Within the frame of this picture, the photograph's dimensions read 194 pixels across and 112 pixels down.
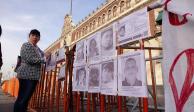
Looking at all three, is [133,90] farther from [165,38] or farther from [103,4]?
[103,4]

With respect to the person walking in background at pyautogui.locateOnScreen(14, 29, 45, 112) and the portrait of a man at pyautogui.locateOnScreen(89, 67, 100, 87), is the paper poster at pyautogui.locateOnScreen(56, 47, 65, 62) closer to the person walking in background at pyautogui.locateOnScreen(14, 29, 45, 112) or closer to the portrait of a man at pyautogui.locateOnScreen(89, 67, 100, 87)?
the person walking in background at pyautogui.locateOnScreen(14, 29, 45, 112)

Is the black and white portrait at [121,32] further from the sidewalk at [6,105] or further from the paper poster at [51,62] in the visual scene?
the sidewalk at [6,105]

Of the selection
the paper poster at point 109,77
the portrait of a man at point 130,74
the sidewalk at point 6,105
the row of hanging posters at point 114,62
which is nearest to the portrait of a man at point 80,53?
the row of hanging posters at point 114,62

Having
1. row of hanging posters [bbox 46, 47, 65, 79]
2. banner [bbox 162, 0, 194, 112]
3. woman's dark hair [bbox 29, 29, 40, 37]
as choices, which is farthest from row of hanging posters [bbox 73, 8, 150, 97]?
woman's dark hair [bbox 29, 29, 40, 37]

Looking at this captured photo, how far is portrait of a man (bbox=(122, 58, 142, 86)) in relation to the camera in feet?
7.84

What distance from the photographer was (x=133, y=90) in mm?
2420

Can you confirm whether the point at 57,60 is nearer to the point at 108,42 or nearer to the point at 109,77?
the point at 108,42

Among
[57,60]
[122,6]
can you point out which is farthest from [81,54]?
[122,6]

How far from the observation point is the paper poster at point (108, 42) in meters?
2.94

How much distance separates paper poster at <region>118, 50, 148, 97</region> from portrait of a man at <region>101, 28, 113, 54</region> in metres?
0.34

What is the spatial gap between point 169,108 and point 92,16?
33.2m

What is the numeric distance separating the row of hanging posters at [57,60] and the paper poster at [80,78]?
0.86 meters

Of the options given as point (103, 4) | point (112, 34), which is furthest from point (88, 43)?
point (103, 4)

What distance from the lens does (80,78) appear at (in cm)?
378
